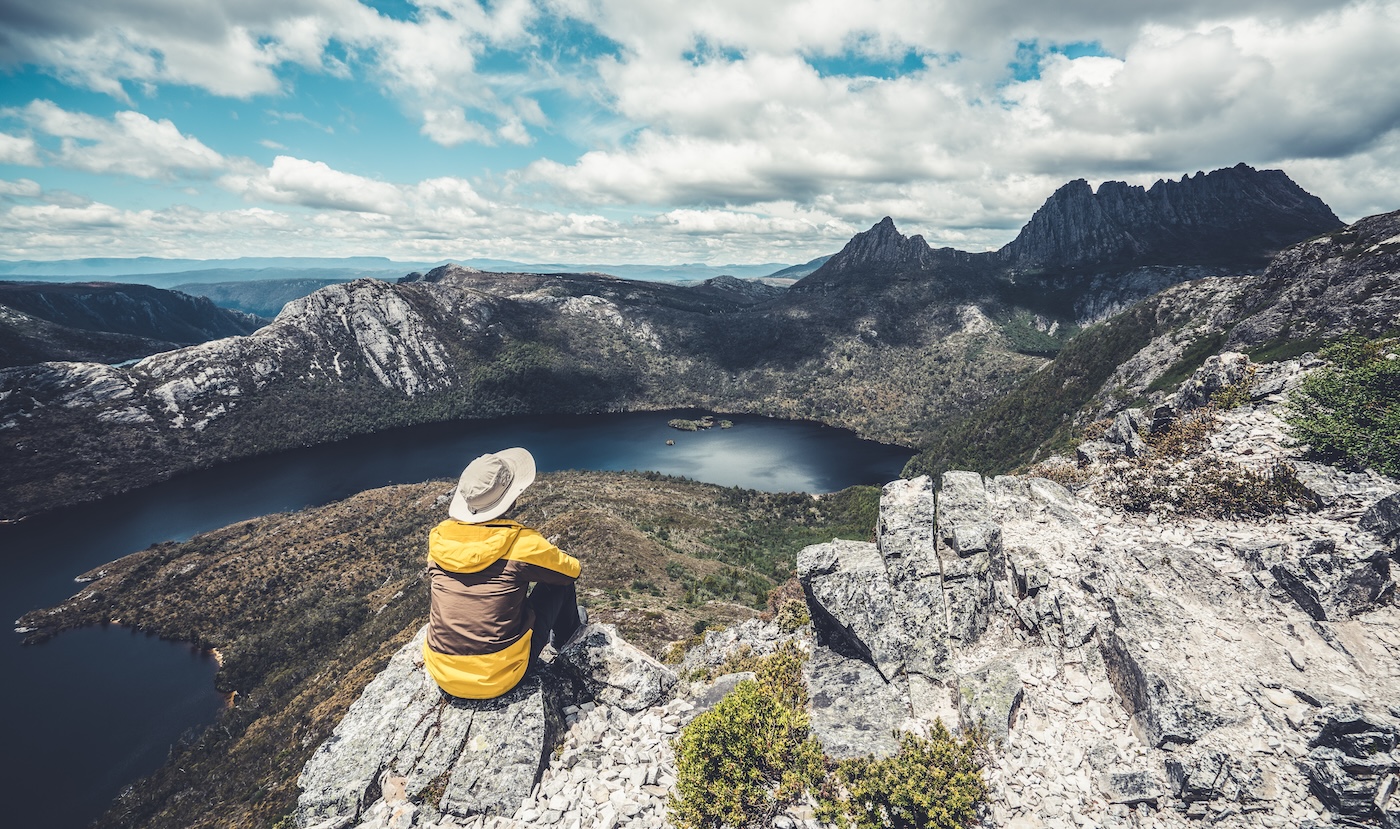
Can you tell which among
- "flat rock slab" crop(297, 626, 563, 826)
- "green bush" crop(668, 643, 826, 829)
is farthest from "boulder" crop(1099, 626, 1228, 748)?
"flat rock slab" crop(297, 626, 563, 826)

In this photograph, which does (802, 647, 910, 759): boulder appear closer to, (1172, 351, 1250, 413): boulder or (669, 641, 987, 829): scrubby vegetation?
(669, 641, 987, 829): scrubby vegetation

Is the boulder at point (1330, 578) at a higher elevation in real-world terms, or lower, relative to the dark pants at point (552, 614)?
higher

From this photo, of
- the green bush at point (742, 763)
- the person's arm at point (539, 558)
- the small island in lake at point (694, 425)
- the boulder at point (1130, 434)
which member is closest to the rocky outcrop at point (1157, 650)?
the green bush at point (742, 763)

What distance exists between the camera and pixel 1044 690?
37.2ft

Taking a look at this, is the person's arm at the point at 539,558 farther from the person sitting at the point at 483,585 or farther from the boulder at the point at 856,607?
the boulder at the point at 856,607

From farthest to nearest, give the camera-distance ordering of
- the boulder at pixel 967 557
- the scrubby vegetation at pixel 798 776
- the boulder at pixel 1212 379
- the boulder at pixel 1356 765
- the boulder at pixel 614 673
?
the boulder at pixel 1212 379
the boulder at pixel 967 557
the boulder at pixel 614 673
the scrubby vegetation at pixel 798 776
the boulder at pixel 1356 765

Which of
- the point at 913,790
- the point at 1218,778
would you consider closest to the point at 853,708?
the point at 913,790

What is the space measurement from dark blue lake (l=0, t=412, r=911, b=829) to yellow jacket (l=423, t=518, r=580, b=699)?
199 ft

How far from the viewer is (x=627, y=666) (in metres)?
12.4

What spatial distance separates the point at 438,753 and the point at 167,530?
143 meters

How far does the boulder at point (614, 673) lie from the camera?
1205 cm

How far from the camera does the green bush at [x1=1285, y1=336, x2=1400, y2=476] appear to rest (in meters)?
14.9

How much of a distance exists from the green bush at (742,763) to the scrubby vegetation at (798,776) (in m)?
0.02

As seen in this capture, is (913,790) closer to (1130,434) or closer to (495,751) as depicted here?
(495,751)
